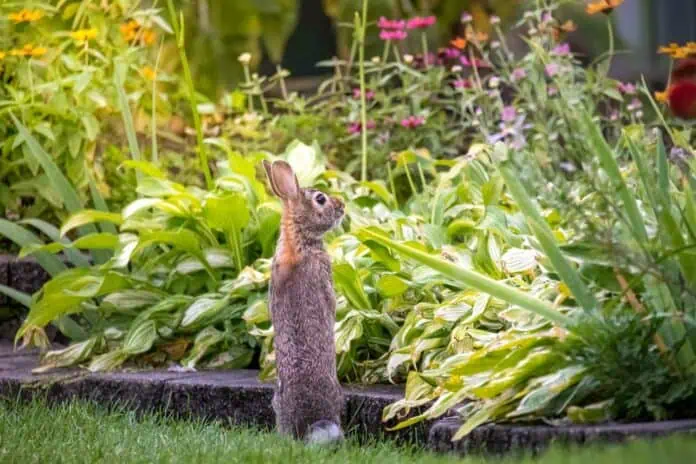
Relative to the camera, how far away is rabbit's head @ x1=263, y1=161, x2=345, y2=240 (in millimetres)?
4473

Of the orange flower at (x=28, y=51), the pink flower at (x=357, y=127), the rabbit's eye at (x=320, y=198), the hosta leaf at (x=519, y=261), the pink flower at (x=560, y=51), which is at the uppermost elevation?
the orange flower at (x=28, y=51)

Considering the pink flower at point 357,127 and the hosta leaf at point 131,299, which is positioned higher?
the pink flower at point 357,127

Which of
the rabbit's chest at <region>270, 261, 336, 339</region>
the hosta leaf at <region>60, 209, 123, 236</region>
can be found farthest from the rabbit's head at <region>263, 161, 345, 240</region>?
the hosta leaf at <region>60, 209, 123, 236</region>

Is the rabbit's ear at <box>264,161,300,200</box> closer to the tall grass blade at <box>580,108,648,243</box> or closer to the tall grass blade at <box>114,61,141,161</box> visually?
the tall grass blade at <box>580,108,648,243</box>

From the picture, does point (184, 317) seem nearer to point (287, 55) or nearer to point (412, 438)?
point (412, 438)

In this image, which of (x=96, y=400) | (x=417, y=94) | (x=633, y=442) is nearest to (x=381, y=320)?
(x=96, y=400)

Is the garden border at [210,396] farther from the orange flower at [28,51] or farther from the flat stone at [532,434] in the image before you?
the orange flower at [28,51]

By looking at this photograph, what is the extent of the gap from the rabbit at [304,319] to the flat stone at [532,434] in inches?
19.9

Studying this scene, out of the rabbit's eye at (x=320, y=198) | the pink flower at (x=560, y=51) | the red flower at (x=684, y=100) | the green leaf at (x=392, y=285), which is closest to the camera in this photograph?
the red flower at (x=684, y=100)

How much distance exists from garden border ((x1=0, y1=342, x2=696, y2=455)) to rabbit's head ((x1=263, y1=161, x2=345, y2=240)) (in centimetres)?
57

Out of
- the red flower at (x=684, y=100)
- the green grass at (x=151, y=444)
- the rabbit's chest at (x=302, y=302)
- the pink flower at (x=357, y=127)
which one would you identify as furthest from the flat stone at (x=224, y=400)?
the pink flower at (x=357, y=127)

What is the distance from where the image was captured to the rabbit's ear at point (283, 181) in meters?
4.45

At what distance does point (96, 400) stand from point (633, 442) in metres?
2.36

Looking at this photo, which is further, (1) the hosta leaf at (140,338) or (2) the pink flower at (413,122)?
(2) the pink flower at (413,122)
